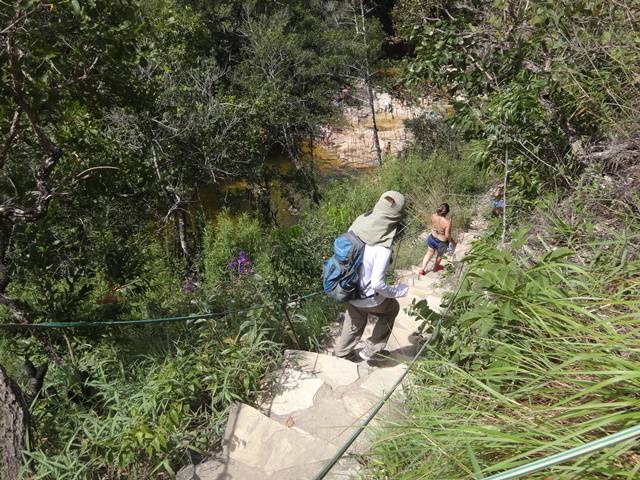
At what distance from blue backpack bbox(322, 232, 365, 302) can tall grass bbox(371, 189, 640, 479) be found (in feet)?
2.45

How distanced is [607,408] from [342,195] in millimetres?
8069

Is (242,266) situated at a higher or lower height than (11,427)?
lower

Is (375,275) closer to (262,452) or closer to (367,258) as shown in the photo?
(367,258)

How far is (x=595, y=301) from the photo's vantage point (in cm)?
213

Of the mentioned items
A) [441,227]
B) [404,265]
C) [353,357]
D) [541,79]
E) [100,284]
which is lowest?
[404,265]

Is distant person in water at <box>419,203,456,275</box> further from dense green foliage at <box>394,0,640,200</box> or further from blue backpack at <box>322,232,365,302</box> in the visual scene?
blue backpack at <box>322,232,365,302</box>

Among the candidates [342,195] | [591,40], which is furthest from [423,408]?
[342,195]

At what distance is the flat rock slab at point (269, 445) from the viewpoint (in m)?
2.63

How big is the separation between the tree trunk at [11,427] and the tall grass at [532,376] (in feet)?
6.01

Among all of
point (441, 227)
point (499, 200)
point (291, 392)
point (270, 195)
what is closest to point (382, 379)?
point (291, 392)

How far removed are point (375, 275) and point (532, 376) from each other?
56.8 inches

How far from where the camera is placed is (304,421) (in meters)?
3.02

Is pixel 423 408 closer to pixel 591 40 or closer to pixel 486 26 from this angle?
pixel 591 40

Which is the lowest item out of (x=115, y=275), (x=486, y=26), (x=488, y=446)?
(x=115, y=275)
